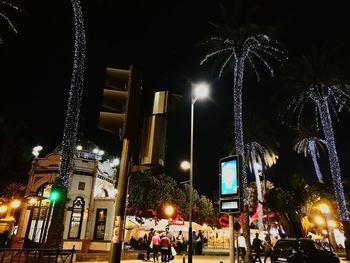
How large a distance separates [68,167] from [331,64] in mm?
27872

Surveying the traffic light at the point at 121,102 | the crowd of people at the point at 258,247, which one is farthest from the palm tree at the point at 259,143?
the traffic light at the point at 121,102

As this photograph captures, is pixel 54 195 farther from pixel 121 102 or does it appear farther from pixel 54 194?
pixel 121 102

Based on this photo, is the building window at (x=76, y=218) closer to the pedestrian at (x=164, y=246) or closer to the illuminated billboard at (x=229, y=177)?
the pedestrian at (x=164, y=246)

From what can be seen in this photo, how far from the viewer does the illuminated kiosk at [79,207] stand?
2366cm

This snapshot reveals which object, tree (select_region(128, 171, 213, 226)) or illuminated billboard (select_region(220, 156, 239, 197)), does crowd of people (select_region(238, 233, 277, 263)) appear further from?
tree (select_region(128, 171, 213, 226))

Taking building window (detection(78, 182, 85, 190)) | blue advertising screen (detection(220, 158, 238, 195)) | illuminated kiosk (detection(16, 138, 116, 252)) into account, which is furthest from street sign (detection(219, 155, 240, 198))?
building window (detection(78, 182, 85, 190))

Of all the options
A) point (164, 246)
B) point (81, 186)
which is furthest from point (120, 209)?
point (81, 186)

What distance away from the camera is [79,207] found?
24688 millimetres

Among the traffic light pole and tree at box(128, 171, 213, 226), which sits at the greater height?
tree at box(128, 171, 213, 226)

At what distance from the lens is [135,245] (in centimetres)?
2905

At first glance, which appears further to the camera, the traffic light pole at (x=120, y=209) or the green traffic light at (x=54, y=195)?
the green traffic light at (x=54, y=195)

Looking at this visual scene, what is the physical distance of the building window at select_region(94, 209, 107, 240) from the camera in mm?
24177

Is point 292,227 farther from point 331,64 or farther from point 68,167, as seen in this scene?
point 68,167

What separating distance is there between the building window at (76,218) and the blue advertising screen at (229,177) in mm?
17279
